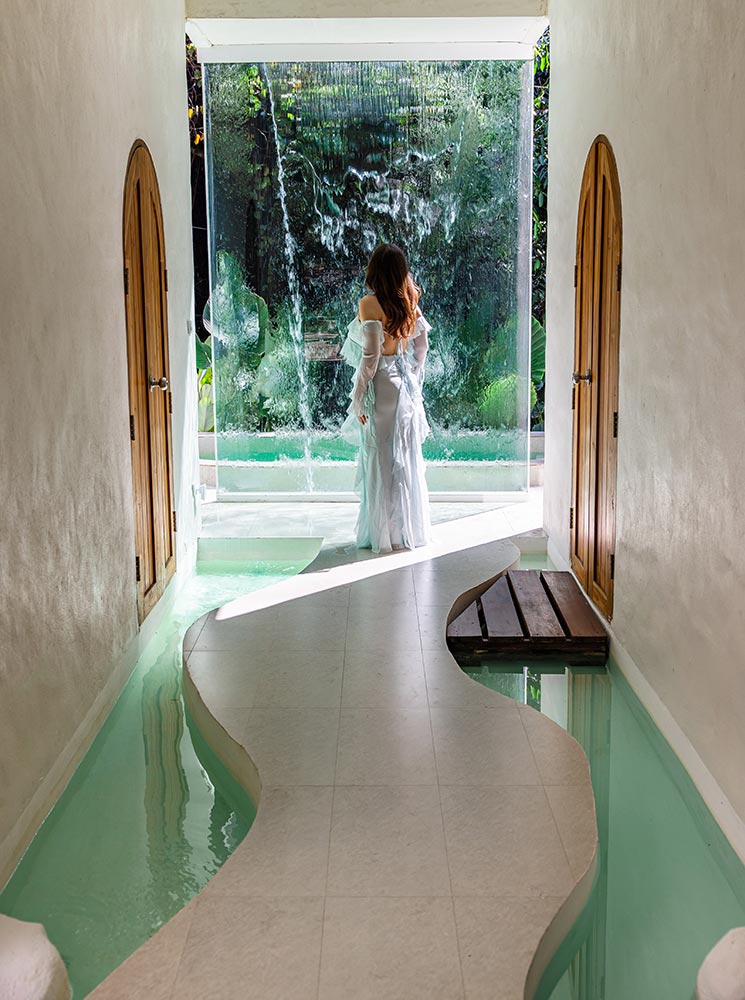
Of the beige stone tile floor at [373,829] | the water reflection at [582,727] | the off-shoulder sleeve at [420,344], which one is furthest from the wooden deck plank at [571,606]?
the off-shoulder sleeve at [420,344]

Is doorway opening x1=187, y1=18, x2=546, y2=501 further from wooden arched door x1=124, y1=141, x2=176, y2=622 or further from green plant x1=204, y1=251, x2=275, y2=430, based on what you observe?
wooden arched door x1=124, y1=141, x2=176, y2=622

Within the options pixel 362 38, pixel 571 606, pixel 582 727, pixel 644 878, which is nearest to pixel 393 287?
pixel 571 606

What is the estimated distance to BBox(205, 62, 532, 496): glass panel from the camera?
8031mm

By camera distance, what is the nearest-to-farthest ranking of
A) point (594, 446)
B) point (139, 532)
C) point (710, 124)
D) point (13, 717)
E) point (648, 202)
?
point (13, 717)
point (710, 124)
point (648, 202)
point (139, 532)
point (594, 446)

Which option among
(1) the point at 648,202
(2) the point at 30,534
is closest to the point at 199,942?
A: (2) the point at 30,534

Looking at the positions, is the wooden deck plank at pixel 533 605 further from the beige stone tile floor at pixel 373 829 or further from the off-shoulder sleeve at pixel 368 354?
the off-shoulder sleeve at pixel 368 354

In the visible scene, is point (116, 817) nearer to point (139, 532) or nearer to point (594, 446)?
point (139, 532)

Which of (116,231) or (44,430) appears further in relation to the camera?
(116,231)

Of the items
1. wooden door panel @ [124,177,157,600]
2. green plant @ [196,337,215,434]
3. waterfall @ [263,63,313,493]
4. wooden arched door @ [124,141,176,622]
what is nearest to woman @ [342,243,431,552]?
wooden arched door @ [124,141,176,622]

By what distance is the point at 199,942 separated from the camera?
7.89 feet

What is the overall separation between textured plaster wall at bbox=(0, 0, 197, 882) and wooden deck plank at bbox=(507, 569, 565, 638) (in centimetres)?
178

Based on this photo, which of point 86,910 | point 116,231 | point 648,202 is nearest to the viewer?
point 86,910

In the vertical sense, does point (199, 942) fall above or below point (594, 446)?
below

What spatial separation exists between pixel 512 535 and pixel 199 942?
15.3ft
